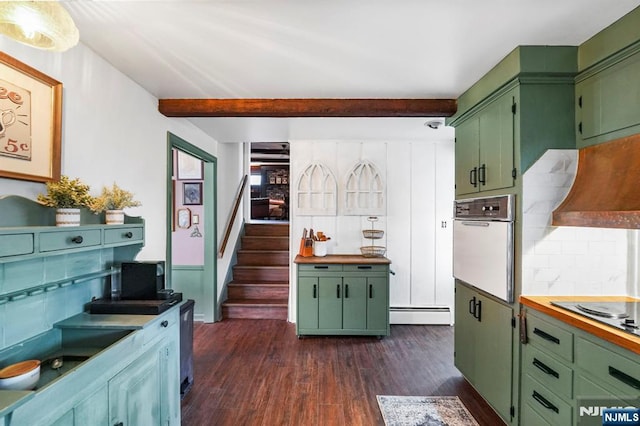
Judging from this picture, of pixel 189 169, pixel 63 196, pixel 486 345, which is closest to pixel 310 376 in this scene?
pixel 486 345

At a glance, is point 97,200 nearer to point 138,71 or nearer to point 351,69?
point 138,71

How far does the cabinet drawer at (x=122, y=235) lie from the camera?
1758 mm

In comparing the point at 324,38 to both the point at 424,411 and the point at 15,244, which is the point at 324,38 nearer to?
the point at 15,244

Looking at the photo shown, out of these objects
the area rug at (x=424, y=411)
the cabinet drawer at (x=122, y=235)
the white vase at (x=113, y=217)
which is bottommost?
the area rug at (x=424, y=411)

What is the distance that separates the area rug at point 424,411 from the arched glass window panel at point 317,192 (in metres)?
2.39

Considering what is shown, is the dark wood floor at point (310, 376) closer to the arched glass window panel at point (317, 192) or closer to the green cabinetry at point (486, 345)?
the green cabinetry at point (486, 345)

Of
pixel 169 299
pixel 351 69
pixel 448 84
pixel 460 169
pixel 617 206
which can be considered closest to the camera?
pixel 617 206

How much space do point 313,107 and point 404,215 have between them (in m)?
2.17

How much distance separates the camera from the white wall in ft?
5.78

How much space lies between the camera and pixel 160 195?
114 inches

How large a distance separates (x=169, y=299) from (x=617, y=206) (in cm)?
249

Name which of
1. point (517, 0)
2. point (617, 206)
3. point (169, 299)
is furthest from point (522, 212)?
point (169, 299)

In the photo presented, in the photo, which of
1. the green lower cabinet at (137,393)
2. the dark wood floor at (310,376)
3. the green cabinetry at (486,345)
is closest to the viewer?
the green lower cabinet at (137,393)

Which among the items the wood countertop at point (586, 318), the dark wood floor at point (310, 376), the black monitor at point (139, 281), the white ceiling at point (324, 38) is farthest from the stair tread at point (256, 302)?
the wood countertop at point (586, 318)
